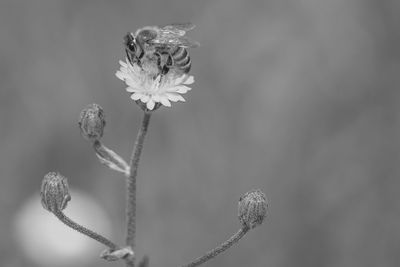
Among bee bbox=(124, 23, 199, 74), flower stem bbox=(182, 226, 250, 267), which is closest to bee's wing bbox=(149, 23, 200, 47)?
bee bbox=(124, 23, 199, 74)

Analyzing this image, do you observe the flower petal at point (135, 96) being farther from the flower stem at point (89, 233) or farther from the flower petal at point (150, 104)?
the flower stem at point (89, 233)

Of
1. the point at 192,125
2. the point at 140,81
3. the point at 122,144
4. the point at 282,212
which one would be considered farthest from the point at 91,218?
the point at 140,81

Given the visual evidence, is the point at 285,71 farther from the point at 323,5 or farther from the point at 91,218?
the point at 91,218

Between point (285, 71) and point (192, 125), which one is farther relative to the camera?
point (285, 71)

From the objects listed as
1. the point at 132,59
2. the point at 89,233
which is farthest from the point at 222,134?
the point at 89,233

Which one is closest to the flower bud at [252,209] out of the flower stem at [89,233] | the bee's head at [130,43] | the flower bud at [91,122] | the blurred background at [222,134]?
the flower stem at [89,233]

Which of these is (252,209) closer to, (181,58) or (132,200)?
(132,200)

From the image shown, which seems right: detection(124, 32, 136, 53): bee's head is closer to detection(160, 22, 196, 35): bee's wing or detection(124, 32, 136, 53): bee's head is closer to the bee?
the bee
